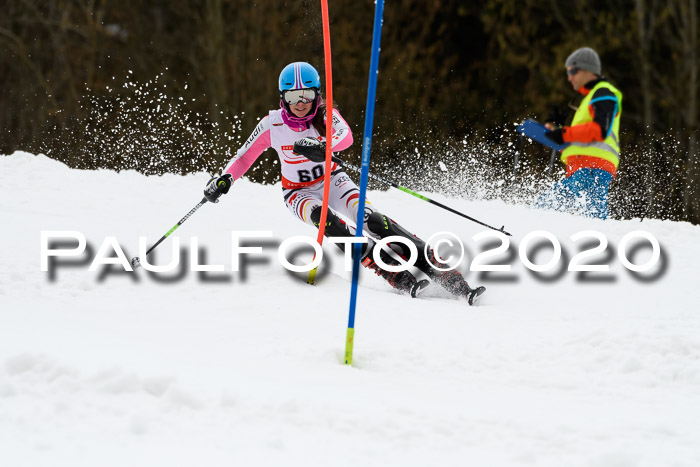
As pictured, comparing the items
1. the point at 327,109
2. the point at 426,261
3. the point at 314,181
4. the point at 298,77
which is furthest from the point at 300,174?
the point at 327,109

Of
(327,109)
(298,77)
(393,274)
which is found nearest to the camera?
(327,109)

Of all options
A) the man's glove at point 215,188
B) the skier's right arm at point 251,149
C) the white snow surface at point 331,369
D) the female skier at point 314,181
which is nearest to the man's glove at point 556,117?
the white snow surface at point 331,369

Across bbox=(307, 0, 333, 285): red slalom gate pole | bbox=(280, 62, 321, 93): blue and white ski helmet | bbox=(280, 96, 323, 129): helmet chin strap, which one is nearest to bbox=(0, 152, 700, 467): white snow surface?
bbox=(307, 0, 333, 285): red slalom gate pole

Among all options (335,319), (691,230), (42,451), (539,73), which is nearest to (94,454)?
(42,451)

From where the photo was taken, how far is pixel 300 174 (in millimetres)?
5035

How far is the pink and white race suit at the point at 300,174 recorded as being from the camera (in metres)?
4.95

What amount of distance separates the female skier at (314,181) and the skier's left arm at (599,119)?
5.96 feet

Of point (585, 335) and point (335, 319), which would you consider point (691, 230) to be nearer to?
point (585, 335)

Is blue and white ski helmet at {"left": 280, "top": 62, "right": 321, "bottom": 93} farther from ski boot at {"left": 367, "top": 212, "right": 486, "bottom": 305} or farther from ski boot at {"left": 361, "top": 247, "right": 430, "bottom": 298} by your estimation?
ski boot at {"left": 361, "top": 247, "right": 430, "bottom": 298}

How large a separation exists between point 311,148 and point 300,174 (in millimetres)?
617

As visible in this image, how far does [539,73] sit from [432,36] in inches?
98.3

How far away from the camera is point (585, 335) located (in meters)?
3.72

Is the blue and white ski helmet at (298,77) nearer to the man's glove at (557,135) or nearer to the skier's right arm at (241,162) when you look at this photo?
the skier's right arm at (241,162)

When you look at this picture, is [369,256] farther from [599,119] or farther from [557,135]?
[599,119]
